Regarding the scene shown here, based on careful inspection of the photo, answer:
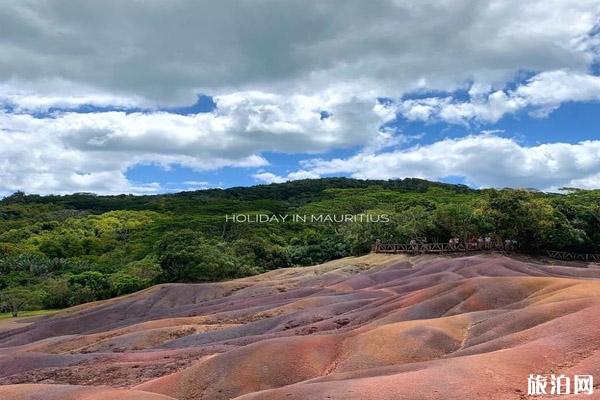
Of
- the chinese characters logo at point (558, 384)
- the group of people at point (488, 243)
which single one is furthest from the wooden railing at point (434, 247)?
the chinese characters logo at point (558, 384)

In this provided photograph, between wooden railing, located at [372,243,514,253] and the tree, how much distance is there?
52.9 m

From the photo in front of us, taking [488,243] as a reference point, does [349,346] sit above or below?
below

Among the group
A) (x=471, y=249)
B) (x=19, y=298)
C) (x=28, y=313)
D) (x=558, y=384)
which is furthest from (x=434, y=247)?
(x=558, y=384)

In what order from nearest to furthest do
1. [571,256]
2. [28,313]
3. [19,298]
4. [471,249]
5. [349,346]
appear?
[349,346] < [571,256] < [471,249] < [28,313] < [19,298]

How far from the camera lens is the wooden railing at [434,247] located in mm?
76750

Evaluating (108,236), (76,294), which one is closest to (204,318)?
(76,294)

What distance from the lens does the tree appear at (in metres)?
87.2

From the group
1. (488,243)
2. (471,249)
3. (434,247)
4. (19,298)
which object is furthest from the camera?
(19,298)

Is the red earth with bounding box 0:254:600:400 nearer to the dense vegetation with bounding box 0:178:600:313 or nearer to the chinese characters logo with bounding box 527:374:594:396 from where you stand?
the chinese characters logo with bounding box 527:374:594:396

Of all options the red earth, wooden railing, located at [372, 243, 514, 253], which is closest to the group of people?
wooden railing, located at [372, 243, 514, 253]

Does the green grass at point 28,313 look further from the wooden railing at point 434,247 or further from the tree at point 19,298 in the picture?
the wooden railing at point 434,247

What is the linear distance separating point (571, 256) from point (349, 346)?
59.8 meters

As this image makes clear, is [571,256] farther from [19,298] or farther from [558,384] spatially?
[19,298]

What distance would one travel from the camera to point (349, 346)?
2720cm
